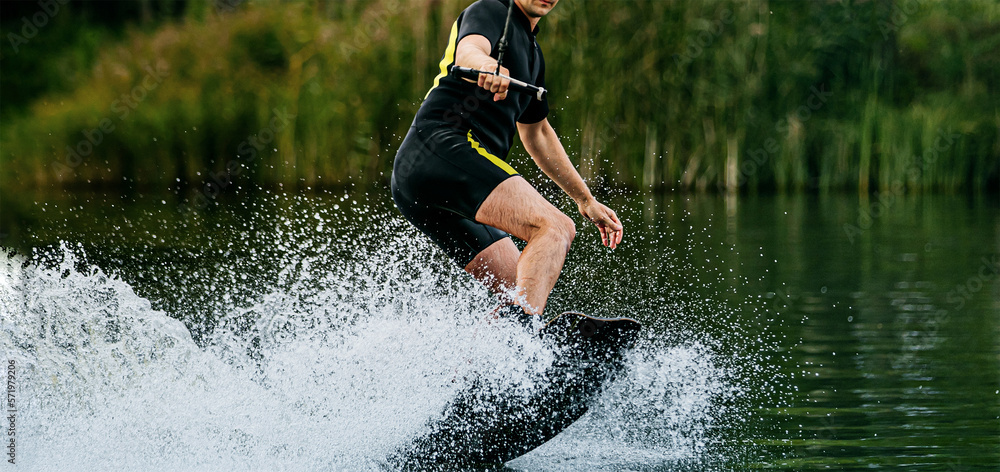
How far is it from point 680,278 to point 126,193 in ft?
48.3

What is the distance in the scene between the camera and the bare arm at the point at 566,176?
187 inches

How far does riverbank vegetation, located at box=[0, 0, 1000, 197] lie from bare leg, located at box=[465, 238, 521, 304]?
15169 millimetres

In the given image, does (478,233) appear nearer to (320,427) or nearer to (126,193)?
(320,427)

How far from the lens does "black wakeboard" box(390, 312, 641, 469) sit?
428 centimetres

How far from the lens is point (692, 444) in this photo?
185 inches

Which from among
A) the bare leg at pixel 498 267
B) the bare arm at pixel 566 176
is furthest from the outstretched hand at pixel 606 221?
the bare leg at pixel 498 267
